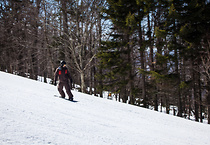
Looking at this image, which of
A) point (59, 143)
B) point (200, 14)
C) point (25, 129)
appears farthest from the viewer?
point (200, 14)

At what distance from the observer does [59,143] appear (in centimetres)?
232

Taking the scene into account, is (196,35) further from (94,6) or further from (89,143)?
(89,143)

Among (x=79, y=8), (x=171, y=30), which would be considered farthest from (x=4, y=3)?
(x=171, y=30)

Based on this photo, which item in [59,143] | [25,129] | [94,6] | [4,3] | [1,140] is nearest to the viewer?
[1,140]

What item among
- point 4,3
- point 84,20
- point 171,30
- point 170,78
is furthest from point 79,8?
point 4,3

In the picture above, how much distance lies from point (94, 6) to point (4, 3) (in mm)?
15451

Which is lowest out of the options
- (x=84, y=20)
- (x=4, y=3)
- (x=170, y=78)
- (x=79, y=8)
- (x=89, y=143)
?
(x=89, y=143)

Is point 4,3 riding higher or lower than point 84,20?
higher

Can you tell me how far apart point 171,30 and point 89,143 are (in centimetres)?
1342

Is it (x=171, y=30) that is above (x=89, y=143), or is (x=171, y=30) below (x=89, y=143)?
above

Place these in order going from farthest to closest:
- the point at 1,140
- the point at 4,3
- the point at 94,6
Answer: the point at 4,3 < the point at 94,6 < the point at 1,140

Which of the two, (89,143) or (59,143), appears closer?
(59,143)

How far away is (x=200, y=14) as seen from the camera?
11781 millimetres

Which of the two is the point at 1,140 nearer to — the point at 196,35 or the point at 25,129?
the point at 25,129
